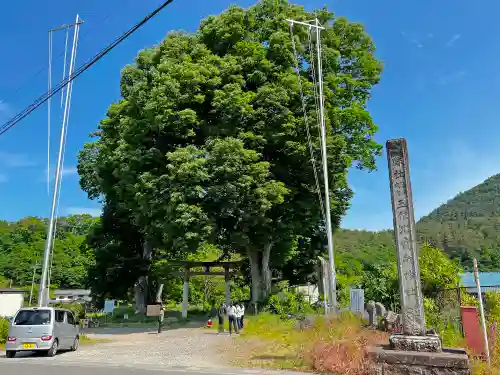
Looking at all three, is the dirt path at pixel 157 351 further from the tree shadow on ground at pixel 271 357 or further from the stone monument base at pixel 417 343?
the stone monument base at pixel 417 343

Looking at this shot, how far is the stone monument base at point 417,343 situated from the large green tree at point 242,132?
12.3 meters

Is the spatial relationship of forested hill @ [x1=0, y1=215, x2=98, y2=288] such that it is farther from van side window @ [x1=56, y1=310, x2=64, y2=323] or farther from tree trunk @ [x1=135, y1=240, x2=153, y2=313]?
van side window @ [x1=56, y1=310, x2=64, y2=323]

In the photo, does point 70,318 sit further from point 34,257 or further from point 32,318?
point 34,257

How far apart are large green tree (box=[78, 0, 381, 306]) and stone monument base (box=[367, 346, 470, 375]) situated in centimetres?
1253

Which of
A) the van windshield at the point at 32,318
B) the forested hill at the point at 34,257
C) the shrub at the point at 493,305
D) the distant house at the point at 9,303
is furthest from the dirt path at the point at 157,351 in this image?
the forested hill at the point at 34,257

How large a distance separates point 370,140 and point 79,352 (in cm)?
1944

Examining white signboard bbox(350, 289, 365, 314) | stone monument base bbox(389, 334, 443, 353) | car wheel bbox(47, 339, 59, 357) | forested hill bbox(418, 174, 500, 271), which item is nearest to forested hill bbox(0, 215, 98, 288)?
car wheel bbox(47, 339, 59, 357)

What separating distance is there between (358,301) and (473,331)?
24.7ft

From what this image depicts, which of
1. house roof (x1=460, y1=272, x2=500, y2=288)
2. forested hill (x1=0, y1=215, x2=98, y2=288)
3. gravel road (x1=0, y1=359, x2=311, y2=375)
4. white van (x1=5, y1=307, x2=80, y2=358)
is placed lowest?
gravel road (x1=0, y1=359, x2=311, y2=375)

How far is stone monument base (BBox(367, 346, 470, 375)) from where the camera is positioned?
23.0 feet

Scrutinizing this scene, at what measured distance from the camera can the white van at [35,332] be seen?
42.8 ft

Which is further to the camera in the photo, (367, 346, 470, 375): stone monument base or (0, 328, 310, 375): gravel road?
(0, 328, 310, 375): gravel road

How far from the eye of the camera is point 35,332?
43.3ft

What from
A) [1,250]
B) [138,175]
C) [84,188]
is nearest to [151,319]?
[138,175]
